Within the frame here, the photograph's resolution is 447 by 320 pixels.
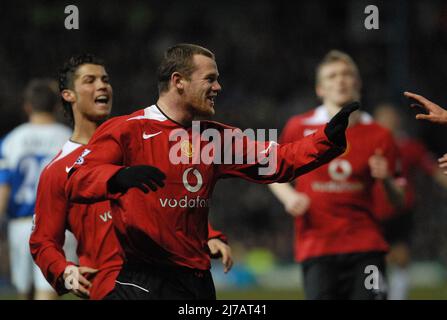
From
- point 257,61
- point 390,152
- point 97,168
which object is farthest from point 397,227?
point 257,61

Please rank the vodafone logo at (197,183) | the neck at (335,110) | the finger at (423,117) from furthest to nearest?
the neck at (335,110), the finger at (423,117), the vodafone logo at (197,183)

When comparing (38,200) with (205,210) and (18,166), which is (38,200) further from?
(18,166)

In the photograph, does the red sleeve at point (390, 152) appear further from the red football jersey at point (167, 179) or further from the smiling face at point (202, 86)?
the smiling face at point (202, 86)

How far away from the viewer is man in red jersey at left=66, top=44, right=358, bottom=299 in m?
4.80

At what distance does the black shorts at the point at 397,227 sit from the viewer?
1109 cm

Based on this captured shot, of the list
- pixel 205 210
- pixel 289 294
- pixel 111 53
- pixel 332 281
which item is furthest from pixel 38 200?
pixel 111 53

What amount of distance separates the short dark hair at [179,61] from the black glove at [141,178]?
0.80 metres

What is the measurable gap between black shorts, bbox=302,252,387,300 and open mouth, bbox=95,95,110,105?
2.27 m

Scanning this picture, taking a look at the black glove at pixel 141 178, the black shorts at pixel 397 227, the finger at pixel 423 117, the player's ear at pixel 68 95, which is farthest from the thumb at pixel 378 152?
the black shorts at pixel 397 227

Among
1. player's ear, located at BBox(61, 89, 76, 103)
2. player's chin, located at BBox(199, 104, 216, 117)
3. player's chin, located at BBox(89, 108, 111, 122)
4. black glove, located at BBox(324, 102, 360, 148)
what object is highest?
player's ear, located at BBox(61, 89, 76, 103)

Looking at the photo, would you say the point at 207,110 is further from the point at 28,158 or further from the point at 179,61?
the point at 28,158

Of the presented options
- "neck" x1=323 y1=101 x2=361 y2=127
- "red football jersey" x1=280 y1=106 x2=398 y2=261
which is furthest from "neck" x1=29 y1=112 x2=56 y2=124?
"neck" x1=323 y1=101 x2=361 y2=127

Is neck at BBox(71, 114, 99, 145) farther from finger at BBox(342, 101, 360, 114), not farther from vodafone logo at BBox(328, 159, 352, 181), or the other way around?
vodafone logo at BBox(328, 159, 352, 181)

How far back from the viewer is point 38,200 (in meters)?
5.45
